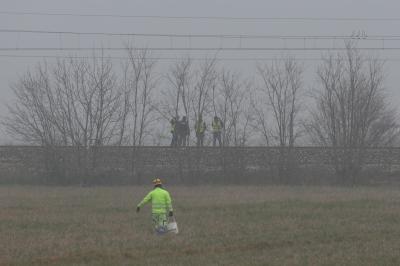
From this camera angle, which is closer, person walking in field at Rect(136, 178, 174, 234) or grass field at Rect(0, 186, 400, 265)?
grass field at Rect(0, 186, 400, 265)

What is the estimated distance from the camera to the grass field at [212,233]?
46.7ft

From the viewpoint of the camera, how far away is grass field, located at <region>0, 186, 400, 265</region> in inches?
560

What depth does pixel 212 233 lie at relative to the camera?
17938mm

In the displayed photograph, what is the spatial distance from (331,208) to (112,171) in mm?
21272

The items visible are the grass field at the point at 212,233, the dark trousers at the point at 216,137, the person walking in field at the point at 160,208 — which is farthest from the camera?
the dark trousers at the point at 216,137

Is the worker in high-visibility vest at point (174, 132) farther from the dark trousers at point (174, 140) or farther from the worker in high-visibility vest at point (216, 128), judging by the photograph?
the worker in high-visibility vest at point (216, 128)

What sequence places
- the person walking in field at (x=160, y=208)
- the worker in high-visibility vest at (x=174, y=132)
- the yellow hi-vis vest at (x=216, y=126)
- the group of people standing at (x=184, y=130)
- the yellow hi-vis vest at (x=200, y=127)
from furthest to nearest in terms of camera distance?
the yellow hi-vis vest at (x=216, y=126) → the yellow hi-vis vest at (x=200, y=127) → the group of people standing at (x=184, y=130) → the worker in high-visibility vest at (x=174, y=132) → the person walking in field at (x=160, y=208)

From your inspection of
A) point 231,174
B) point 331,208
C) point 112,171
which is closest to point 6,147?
point 112,171

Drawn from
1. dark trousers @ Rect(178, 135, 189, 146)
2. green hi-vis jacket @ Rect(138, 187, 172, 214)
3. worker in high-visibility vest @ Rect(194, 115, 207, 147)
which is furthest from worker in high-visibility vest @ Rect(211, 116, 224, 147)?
green hi-vis jacket @ Rect(138, 187, 172, 214)

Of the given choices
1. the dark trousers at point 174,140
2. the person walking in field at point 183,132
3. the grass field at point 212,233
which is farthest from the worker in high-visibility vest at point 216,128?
the grass field at point 212,233

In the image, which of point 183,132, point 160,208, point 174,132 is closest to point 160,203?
point 160,208

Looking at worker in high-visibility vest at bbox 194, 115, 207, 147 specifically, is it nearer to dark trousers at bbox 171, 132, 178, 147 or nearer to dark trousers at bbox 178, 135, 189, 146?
dark trousers at bbox 178, 135, 189, 146

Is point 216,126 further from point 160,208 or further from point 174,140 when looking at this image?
point 160,208

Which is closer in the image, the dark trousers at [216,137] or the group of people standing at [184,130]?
the group of people standing at [184,130]
